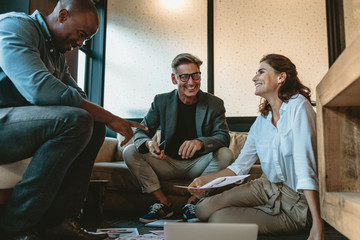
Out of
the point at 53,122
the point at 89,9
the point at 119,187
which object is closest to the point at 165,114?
the point at 119,187

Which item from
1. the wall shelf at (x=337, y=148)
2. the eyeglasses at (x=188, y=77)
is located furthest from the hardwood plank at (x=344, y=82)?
the eyeglasses at (x=188, y=77)

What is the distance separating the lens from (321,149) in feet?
2.48

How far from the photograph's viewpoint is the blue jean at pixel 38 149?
1.20 meters

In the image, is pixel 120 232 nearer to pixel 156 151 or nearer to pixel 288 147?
pixel 156 151

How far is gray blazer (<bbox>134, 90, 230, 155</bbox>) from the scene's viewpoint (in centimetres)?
225

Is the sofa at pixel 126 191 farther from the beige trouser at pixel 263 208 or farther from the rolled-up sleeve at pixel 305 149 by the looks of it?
the rolled-up sleeve at pixel 305 149

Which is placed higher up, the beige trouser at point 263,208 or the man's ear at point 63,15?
the man's ear at point 63,15

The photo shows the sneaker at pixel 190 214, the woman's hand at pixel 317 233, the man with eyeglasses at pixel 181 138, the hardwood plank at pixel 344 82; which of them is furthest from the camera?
the man with eyeglasses at pixel 181 138

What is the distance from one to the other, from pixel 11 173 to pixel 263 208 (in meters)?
1.16

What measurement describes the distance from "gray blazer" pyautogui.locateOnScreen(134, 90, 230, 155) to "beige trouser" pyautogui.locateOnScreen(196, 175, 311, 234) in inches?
20.1

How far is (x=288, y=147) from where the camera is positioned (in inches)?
58.3

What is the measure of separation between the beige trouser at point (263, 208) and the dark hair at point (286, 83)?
0.41 meters

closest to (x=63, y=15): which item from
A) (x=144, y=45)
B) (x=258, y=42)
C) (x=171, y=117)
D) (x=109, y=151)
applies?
(x=171, y=117)

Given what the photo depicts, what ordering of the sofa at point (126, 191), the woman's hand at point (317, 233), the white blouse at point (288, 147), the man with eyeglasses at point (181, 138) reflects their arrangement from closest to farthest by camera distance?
the woman's hand at point (317, 233), the white blouse at point (288, 147), the man with eyeglasses at point (181, 138), the sofa at point (126, 191)
